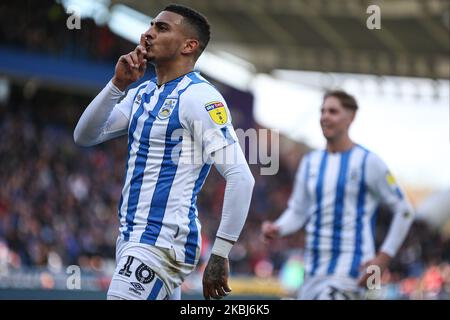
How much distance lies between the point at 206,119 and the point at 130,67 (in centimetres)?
50

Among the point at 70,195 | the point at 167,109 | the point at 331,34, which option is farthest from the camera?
the point at 331,34

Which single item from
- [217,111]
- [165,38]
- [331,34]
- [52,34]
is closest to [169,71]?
[165,38]

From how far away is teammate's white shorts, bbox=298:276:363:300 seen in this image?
7.66 metres

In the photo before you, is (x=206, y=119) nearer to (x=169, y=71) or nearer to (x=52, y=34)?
(x=169, y=71)

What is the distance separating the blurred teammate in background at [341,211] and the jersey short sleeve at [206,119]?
2.77 meters

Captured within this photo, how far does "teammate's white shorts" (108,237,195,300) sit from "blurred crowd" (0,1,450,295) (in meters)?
10.3

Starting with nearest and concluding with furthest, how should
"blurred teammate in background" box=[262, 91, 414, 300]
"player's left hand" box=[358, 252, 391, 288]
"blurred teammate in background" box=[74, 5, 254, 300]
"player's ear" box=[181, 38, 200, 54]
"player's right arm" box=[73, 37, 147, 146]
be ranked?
"blurred teammate in background" box=[74, 5, 254, 300] → "player's right arm" box=[73, 37, 147, 146] → "player's ear" box=[181, 38, 200, 54] → "player's left hand" box=[358, 252, 391, 288] → "blurred teammate in background" box=[262, 91, 414, 300]

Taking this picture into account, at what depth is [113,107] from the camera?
5449 mm

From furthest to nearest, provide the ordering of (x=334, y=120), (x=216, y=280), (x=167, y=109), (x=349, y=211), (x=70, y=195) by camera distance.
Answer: (x=70, y=195), (x=334, y=120), (x=349, y=211), (x=167, y=109), (x=216, y=280)

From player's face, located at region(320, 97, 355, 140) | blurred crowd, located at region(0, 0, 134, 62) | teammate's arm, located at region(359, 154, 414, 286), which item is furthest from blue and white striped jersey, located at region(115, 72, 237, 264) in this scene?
blurred crowd, located at region(0, 0, 134, 62)

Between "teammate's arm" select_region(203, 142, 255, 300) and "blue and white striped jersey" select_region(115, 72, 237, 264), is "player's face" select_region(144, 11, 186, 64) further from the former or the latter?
"teammate's arm" select_region(203, 142, 255, 300)

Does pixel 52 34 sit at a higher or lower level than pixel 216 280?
higher

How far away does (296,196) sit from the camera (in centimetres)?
848

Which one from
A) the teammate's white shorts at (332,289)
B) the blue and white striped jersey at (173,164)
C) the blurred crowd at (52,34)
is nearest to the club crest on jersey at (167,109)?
the blue and white striped jersey at (173,164)
